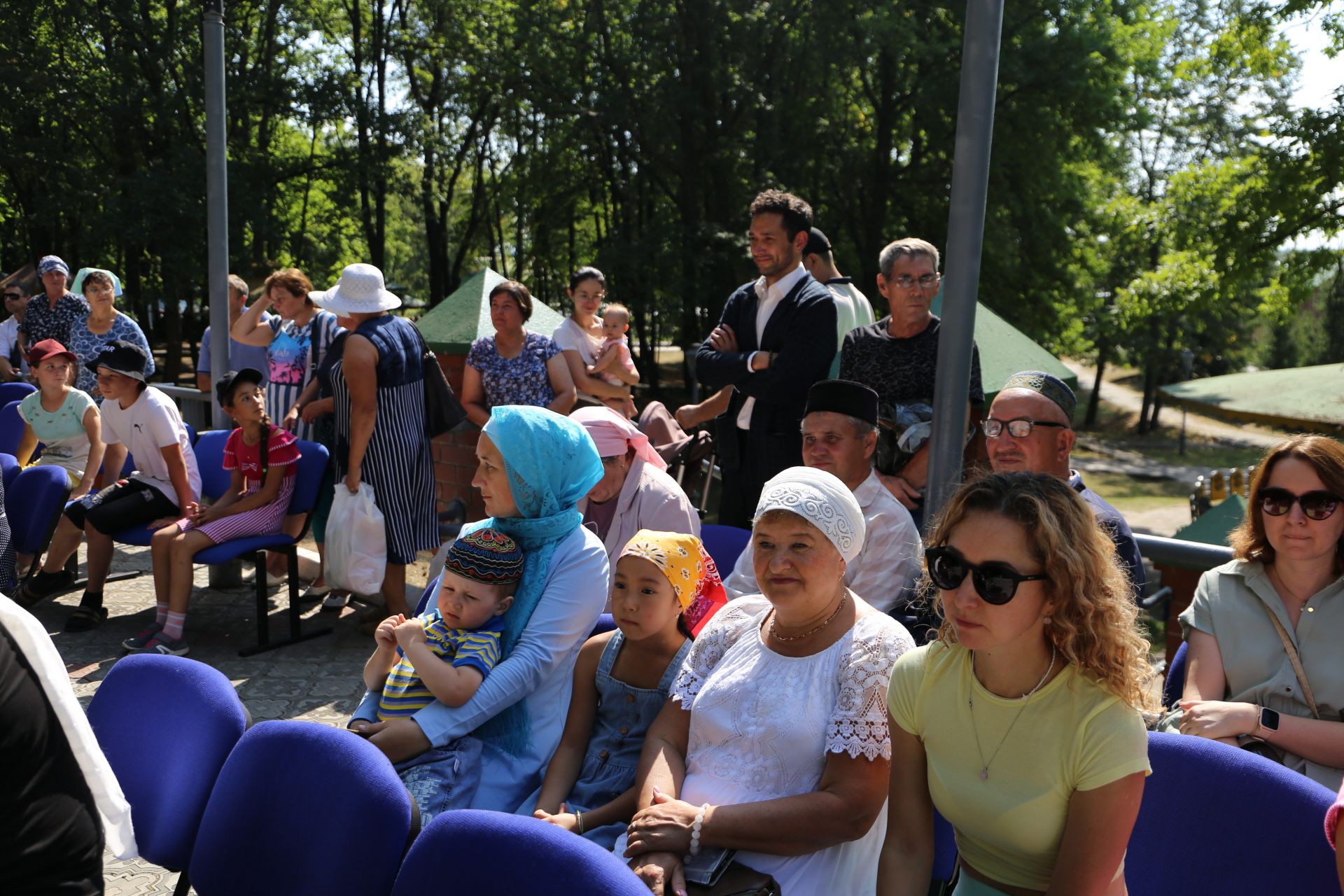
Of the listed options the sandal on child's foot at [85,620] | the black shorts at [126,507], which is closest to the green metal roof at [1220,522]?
the black shorts at [126,507]

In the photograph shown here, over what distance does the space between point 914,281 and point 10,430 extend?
19.8 feet

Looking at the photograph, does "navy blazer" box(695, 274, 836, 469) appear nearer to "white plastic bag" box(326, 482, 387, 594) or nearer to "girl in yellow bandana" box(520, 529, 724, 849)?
"girl in yellow bandana" box(520, 529, 724, 849)

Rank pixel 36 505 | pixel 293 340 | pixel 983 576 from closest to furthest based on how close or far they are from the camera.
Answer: pixel 983 576, pixel 36 505, pixel 293 340

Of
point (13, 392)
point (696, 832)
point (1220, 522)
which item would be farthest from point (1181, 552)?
point (13, 392)

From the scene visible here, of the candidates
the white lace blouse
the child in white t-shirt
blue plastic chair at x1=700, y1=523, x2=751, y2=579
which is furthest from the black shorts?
the white lace blouse

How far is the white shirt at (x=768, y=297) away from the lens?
4547mm

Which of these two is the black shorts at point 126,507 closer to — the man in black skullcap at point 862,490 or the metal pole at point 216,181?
the metal pole at point 216,181

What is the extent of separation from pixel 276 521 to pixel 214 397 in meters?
1.36

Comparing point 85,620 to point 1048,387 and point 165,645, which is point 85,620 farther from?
point 1048,387

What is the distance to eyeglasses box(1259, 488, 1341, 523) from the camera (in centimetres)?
265

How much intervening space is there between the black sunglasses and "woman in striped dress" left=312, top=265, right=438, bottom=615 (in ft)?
12.9

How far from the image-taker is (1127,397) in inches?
1935

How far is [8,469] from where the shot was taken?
5.94 meters

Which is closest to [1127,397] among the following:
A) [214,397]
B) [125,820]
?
[214,397]
